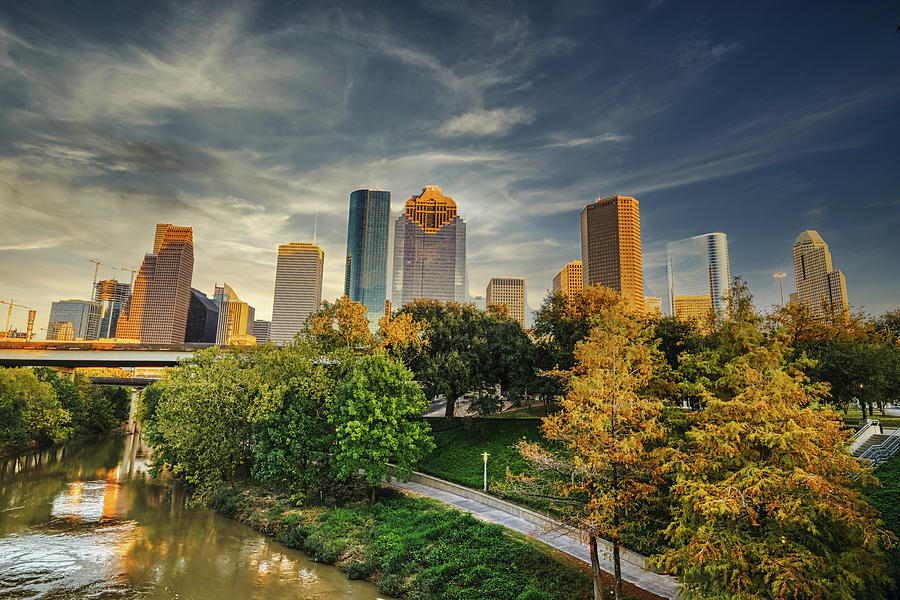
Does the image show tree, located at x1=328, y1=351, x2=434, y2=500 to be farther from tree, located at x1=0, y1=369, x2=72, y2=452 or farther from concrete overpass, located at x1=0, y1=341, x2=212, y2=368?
tree, located at x1=0, y1=369, x2=72, y2=452

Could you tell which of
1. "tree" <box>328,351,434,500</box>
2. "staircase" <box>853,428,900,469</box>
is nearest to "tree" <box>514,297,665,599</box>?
"staircase" <box>853,428,900,469</box>

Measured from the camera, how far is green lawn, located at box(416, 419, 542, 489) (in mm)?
31172

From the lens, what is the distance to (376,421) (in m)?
27.5

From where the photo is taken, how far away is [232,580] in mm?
20719

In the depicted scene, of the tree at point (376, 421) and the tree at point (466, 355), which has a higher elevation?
the tree at point (466, 355)

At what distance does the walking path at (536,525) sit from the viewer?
1636 cm

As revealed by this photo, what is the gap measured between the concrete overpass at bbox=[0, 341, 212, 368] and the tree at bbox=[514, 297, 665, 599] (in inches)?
1902

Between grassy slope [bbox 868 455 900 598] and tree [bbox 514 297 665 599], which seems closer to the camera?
grassy slope [bbox 868 455 900 598]

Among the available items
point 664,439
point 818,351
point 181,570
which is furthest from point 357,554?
point 818,351

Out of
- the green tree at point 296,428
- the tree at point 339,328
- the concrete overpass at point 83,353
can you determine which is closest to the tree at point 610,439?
the green tree at point 296,428

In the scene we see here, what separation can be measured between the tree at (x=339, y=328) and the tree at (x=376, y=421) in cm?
878

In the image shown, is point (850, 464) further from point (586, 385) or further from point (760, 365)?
point (586, 385)

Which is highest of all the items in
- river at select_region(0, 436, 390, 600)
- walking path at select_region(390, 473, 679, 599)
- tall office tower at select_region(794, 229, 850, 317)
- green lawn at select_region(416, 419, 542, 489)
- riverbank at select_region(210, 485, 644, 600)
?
tall office tower at select_region(794, 229, 850, 317)

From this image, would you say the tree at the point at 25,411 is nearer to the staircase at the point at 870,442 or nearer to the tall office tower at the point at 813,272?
the staircase at the point at 870,442
